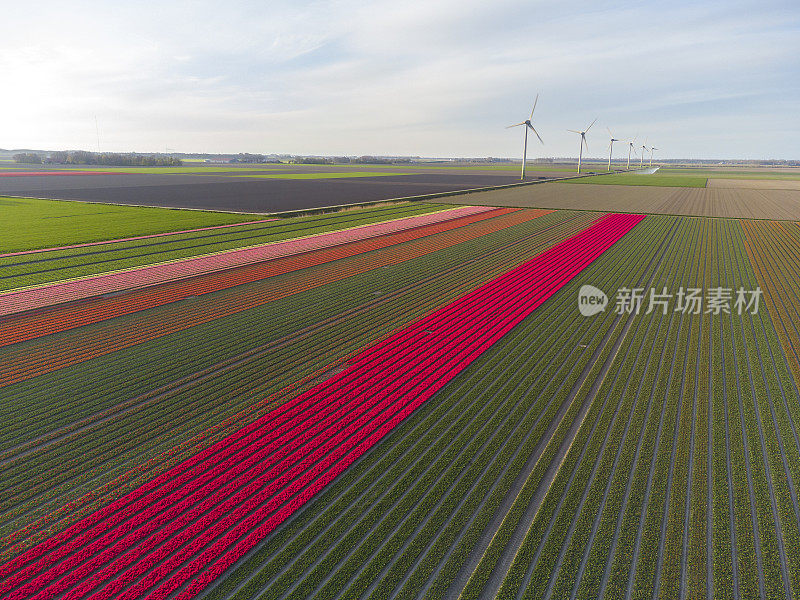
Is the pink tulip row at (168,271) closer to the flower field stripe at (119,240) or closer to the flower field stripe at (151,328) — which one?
the flower field stripe at (151,328)

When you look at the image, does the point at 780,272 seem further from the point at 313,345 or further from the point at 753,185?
the point at 753,185

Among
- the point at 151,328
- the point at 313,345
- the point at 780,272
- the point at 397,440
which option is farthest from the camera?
the point at 780,272

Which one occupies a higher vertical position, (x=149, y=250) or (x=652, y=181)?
(x=652, y=181)

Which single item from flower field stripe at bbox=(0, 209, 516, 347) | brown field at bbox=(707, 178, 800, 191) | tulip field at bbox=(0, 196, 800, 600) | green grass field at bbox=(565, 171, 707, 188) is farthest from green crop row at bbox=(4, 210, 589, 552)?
brown field at bbox=(707, 178, 800, 191)

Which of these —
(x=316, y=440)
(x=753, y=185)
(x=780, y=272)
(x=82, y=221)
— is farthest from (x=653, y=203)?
(x=82, y=221)

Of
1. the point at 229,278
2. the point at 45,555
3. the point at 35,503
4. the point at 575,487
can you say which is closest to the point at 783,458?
the point at 575,487

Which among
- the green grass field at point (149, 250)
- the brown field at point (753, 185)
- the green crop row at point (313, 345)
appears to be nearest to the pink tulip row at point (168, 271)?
the green grass field at point (149, 250)
